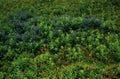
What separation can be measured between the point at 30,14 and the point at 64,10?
238 cm

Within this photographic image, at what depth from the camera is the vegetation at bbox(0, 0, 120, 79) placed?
1118 cm

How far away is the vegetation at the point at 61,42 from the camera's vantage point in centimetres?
1118

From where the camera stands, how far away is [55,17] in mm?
16156

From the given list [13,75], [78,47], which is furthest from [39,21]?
A: [13,75]

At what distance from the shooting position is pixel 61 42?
13.2 meters

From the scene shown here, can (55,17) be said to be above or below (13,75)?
above

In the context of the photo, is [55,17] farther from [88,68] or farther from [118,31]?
[88,68]

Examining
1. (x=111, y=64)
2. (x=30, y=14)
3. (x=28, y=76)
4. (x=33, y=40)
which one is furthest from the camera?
(x=30, y=14)

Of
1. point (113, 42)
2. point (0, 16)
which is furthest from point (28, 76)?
point (0, 16)

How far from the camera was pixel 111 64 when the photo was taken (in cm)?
1166

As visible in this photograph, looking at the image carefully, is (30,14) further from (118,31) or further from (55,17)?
(118,31)

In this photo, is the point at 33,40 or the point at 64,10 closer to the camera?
the point at 33,40

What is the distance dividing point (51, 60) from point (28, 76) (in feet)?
4.95

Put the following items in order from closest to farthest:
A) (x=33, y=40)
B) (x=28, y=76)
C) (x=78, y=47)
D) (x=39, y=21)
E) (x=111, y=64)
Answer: (x=28, y=76)
(x=111, y=64)
(x=78, y=47)
(x=33, y=40)
(x=39, y=21)
